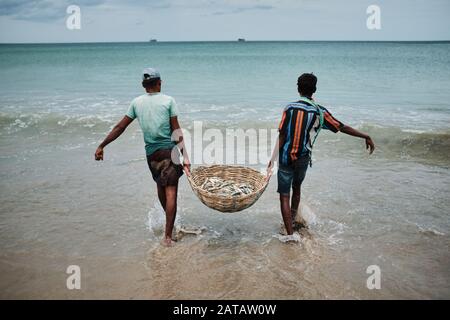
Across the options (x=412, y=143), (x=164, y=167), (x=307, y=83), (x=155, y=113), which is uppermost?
(x=307, y=83)

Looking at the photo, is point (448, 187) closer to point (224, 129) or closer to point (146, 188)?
point (146, 188)

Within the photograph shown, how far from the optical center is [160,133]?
12.7 feet

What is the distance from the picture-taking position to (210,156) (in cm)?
816

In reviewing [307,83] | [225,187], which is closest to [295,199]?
[225,187]

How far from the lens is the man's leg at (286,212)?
413 cm

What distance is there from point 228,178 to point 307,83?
67.2 inches

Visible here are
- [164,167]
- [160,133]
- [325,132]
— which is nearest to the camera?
[160,133]

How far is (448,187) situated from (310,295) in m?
3.96

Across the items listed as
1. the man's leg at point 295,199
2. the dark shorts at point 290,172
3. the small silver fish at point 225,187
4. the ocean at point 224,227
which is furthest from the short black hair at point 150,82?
the man's leg at point 295,199

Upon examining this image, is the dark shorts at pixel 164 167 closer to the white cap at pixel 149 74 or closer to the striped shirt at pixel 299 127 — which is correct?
the white cap at pixel 149 74

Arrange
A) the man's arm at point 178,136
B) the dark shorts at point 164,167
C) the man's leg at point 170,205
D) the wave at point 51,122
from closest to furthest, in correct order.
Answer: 1. the man's arm at point 178,136
2. the dark shorts at point 164,167
3. the man's leg at point 170,205
4. the wave at point 51,122

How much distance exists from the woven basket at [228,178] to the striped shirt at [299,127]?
45 cm

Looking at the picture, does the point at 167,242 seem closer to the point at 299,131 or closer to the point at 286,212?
the point at 286,212

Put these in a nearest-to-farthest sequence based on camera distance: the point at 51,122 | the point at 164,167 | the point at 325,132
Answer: the point at 164,167 < the point at 325,132 < the point at 51,122
